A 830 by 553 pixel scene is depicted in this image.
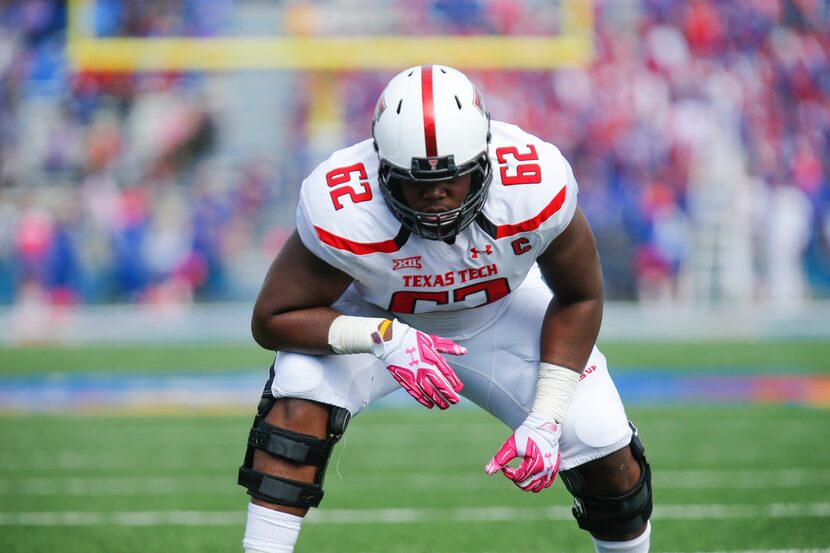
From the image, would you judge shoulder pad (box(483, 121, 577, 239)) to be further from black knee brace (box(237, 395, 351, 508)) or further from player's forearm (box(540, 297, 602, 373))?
black knee brace (box(237, 395, 351, 508))

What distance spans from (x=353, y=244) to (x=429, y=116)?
1.38ft

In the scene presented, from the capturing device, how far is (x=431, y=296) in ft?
11.5

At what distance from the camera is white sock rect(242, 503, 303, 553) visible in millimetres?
3252

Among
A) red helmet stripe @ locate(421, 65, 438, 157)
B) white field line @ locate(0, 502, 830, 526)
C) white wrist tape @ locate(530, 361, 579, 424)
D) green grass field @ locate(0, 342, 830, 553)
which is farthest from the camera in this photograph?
white field line @ locate(0, 502, 830, 526)

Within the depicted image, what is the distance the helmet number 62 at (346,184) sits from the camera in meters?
3.34

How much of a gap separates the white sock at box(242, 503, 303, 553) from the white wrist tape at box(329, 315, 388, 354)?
0.50 metres

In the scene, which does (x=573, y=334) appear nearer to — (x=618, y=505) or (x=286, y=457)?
(x=618, y=505)

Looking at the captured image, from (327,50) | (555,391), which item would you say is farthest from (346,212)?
(327,50)

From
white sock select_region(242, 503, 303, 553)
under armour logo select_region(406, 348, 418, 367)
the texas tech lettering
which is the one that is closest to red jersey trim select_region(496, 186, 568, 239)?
the texas tech lettering

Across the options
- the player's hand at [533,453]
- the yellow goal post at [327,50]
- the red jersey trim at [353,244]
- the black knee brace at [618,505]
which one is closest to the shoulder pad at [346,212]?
the red jersey trim at [353,244]

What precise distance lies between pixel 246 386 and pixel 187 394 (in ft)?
1.85

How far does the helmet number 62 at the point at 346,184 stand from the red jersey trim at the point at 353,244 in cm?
9

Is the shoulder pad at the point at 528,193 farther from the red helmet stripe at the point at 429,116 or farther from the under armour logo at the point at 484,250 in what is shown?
the red helmet stripe at the point at 429,116

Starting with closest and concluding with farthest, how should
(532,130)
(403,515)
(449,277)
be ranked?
(449,277) → (403,515) → (532,130)
